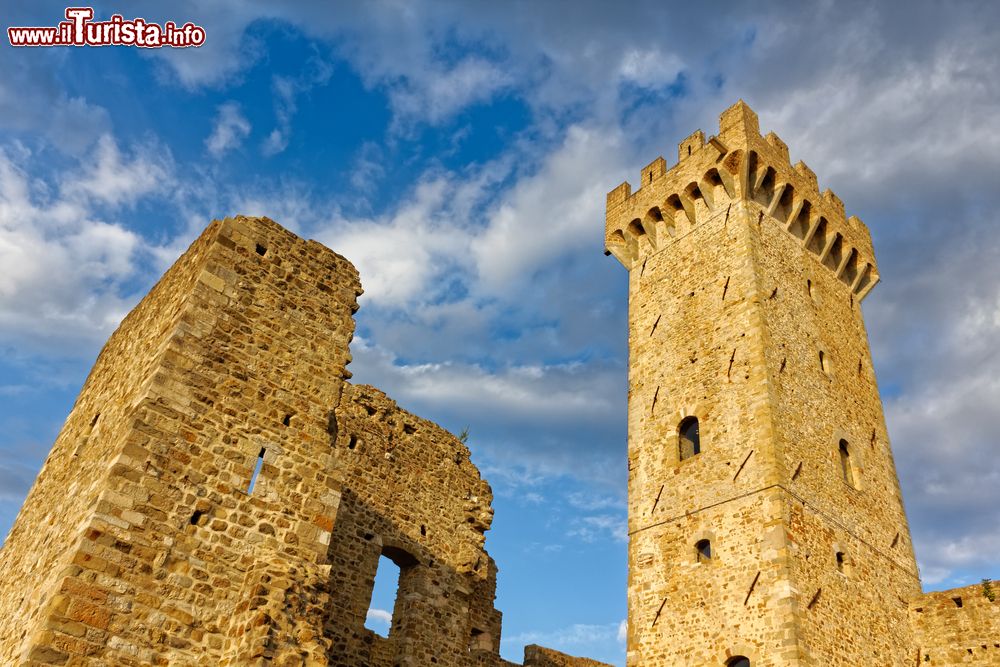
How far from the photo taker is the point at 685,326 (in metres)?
17.4

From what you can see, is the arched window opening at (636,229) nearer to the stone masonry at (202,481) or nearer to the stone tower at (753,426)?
the stone tower at (753,426)

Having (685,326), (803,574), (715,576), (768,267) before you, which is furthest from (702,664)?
(768,267)

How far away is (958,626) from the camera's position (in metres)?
14.5

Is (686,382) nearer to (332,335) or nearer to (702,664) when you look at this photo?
Result: (702,664)

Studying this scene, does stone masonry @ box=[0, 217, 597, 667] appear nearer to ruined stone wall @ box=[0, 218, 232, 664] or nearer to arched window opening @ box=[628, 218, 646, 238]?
ruined stone wall @ box=[0, 218, 232, 664]

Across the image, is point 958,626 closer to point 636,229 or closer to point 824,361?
point 824,361

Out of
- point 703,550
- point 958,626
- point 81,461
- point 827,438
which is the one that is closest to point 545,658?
point 703,550

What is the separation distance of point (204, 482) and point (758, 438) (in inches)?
419

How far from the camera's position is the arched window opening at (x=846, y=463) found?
16.1 m

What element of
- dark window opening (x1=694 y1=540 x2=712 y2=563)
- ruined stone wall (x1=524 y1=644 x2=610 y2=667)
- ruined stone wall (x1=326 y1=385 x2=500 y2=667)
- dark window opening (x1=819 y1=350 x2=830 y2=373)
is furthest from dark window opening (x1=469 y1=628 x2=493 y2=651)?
dark window opening (x1=819 y1=350 x2=830 y2=373)

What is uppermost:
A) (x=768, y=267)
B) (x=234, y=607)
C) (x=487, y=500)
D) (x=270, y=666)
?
(x=768, y=267)

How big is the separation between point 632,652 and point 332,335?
972 centimetres

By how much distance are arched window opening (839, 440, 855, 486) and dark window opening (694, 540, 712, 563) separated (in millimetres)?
3703

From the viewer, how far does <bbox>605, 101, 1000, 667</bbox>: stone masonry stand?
1344cm
